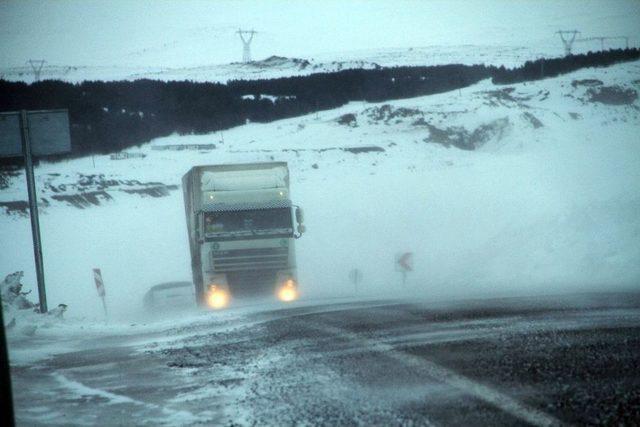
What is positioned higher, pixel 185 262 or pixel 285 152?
pixel 285 152

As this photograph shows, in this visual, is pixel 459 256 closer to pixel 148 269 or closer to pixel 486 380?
pixel 148 269

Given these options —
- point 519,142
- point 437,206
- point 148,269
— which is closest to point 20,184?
point 148,269

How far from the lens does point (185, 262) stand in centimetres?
4716

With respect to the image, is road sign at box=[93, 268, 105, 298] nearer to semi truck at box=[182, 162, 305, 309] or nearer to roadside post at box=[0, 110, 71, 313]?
semi truck at box=[182, 162, 305, 309]

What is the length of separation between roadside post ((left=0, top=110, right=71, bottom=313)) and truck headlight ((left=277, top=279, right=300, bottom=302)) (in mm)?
6435

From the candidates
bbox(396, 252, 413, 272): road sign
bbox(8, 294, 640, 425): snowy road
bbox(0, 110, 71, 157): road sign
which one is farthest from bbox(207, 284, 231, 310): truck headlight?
bbox(8, 294, 640, 425): snowy road

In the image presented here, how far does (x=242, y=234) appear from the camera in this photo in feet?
66.5

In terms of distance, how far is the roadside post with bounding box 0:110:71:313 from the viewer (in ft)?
61.5

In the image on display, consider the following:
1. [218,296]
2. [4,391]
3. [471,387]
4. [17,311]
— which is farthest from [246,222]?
[4,391]

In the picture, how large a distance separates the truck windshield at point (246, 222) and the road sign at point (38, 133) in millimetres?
4433

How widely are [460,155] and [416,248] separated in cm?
2913

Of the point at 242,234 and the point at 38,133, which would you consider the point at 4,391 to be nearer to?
the point at 242,234

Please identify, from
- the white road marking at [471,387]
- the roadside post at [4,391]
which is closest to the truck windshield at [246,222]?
the white road marking at [471,387]

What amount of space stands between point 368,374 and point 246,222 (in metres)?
13.9
